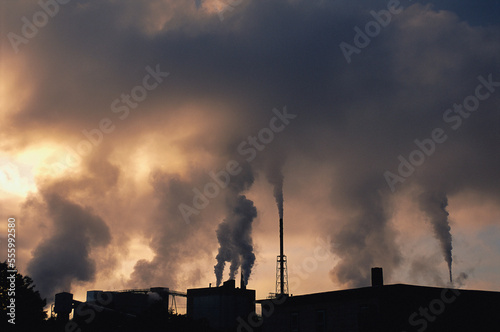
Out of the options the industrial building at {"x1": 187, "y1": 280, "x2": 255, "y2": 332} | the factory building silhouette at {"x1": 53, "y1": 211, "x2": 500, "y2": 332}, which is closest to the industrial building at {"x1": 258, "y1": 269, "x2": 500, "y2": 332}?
the factory building silhouette at {"x1": 53, "y1": 211, "x2": 500, "y2": 332}

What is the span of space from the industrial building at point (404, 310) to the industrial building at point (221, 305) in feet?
162

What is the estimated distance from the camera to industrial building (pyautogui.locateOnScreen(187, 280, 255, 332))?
3260 inches

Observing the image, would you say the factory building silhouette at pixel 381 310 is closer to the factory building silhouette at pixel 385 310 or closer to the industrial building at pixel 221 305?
the factory building silhouette at pixel 385 310

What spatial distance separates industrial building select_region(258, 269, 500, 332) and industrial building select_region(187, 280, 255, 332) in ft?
162

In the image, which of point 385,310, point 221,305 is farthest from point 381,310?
point 221,305

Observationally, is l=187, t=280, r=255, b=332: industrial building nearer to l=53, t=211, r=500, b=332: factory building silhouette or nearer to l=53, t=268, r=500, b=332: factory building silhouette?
l=53, t=211, r=500, b=332: factory building silhouette

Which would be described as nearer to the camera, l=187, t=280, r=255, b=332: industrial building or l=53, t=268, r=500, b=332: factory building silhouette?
l=53, t=268, r=500, b=332: factory building silhouette

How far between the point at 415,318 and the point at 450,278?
55.6 metres

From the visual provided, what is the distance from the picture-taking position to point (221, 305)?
83.9 meters

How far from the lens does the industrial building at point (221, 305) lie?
82.8 meters

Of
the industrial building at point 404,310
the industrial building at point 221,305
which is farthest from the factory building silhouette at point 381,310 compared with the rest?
the industrial building at point 221,305

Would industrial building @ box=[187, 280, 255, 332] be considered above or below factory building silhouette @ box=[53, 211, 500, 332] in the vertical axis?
above

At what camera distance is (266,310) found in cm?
3812

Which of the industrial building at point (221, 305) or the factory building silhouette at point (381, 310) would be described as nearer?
the factory building silhouette at point (381, 310)
